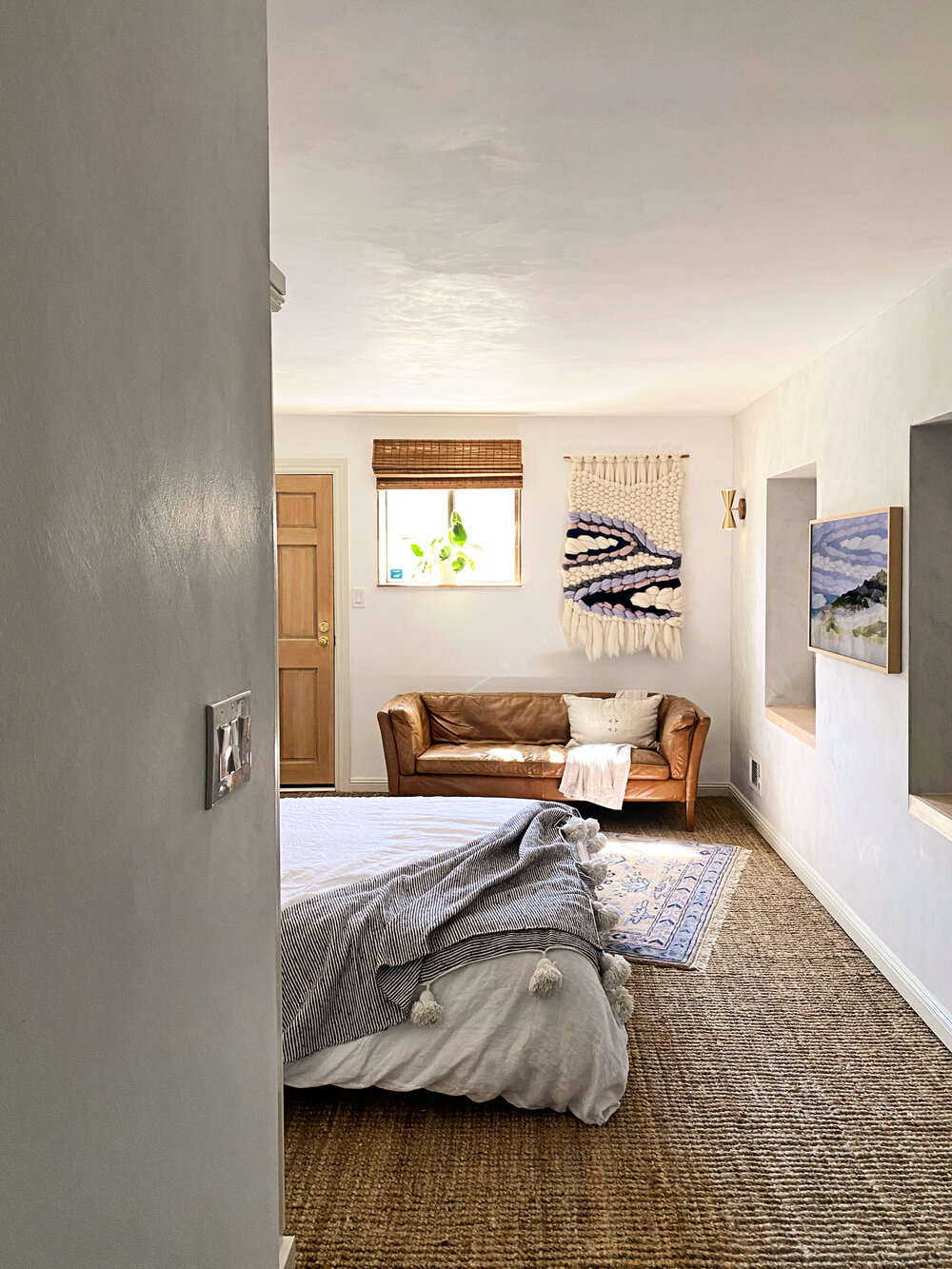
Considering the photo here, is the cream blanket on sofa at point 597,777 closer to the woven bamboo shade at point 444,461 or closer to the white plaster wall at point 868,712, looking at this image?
the white plaster wall at point 868,712

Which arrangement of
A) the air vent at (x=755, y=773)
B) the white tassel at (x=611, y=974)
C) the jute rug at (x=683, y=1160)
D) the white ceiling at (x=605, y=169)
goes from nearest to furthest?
the white ceiling at (x=605, y=169) < the jute rug at (x=683, y=1160) < the white tassel at (x=611, y=974) < the air vent at (x=755, y=773)

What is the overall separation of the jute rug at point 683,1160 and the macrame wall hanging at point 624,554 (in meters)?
3.27

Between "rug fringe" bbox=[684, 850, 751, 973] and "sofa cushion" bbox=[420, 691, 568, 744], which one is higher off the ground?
"sofa cushion" bbox=[420, 691, 568, 744]

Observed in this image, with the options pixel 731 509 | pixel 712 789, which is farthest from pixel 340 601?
pixel 712 789

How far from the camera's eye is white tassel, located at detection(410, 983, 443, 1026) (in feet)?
8.71

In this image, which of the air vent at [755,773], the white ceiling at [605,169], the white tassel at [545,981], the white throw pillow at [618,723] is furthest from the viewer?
the white throw pillow at [618,723]

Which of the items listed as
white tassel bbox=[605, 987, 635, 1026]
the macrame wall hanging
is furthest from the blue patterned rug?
the macrame wall hanging

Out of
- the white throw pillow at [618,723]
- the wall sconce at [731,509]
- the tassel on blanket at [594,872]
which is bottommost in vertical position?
the tassel on blanket at [594,872]

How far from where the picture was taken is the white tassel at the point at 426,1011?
2654mm

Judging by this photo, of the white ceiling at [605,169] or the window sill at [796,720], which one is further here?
the window sill at [796,720]

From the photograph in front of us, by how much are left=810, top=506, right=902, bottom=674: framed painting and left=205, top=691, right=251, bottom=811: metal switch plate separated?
2.88 metres

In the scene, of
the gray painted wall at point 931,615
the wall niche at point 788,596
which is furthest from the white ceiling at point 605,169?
the wall niche at point 788,596

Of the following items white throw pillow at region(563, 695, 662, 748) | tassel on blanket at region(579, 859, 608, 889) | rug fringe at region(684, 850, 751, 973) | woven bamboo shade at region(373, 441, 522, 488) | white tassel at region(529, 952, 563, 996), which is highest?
woven bamboo shade at region(373, 441, 522, 488)

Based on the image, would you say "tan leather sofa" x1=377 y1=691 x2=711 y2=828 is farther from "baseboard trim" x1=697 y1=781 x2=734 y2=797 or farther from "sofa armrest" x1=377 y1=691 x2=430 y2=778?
"baseboard trim" x1=697 y1=781 x2=734 y2=797
